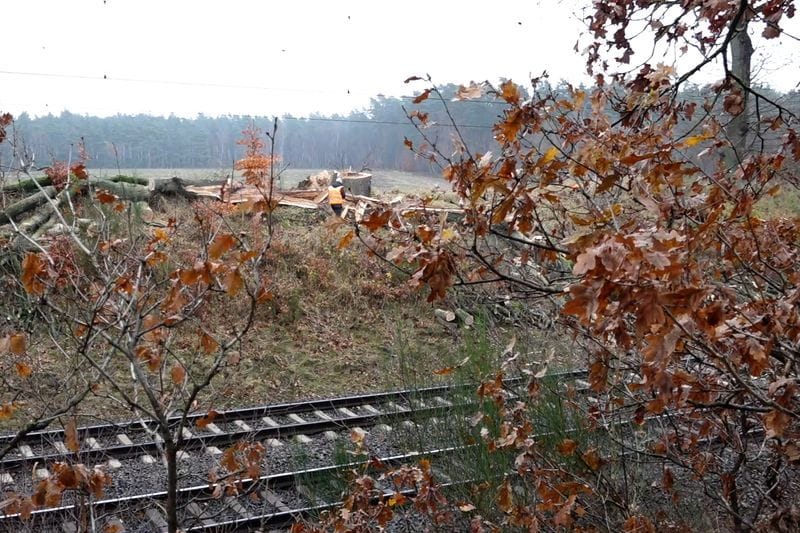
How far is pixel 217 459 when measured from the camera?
23.7 ft

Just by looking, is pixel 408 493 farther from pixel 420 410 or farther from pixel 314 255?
pixel 314 255

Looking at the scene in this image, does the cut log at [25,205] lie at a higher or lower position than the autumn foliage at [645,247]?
lower

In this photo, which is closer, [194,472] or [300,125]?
[194,472]

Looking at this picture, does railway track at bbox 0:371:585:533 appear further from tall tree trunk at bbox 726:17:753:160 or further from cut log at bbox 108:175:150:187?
cut log at bbox 108:175:150:187

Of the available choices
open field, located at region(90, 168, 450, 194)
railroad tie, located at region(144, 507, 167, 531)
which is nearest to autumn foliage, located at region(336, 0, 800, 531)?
railroad tie, located at region(144, 507, 167, 531)

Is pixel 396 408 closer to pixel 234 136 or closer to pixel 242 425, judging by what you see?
pixel 242 425

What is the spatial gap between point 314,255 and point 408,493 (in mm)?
8877

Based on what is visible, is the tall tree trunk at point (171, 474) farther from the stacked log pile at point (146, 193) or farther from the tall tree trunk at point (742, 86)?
the stacked log pile at point (146, 193)

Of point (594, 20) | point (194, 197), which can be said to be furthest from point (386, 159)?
point (594, 20)

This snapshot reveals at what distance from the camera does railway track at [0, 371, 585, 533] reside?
5.59 m

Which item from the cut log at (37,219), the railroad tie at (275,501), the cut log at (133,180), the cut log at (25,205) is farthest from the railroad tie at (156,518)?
the cut log at (133,180)

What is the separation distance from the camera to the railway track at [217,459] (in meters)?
5.59

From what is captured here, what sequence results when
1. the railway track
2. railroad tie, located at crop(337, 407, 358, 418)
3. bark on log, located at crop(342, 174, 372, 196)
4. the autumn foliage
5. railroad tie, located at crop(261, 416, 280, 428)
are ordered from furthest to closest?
bark on log, located at crop(342, 174, 372, 196), railroad tie, located at crop(337, 407, 358, 418), railroad tie, located at crop(261, 416, 280, 428), the railway track, the autumn foliage

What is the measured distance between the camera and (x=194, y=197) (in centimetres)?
1678
